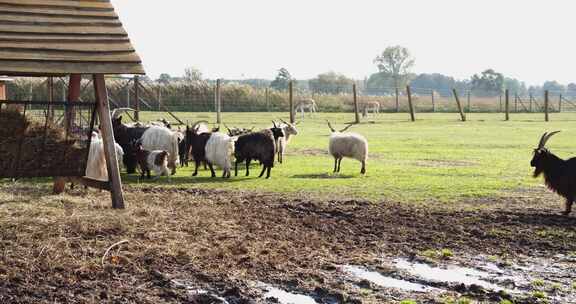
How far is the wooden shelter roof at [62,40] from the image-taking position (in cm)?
1088

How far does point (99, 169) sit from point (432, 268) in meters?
7.27

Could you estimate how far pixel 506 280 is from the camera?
797cm

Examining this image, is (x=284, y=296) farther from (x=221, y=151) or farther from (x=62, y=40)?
(x=221, y=151)

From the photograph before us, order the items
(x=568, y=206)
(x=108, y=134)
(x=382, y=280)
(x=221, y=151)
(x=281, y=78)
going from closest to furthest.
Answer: (x=382, y=280) < (x=108, y=134) < (x=568, y=206) < (x=221, y=151) < (x=281, y=78)

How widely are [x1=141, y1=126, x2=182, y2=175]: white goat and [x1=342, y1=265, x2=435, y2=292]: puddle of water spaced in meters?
9.65

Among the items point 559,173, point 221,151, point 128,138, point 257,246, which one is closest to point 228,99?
point 128,138

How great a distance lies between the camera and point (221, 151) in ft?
55.7

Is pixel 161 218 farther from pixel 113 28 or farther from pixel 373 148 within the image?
pixel 373 148

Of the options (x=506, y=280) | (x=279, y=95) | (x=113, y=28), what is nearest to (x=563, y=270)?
(x=506, y=280)

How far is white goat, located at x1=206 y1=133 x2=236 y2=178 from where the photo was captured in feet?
55.6

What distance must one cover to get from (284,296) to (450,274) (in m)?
2.05

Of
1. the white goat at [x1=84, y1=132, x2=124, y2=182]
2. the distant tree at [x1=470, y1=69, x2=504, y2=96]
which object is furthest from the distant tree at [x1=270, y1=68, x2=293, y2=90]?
the white goat at [x1=84, y1=132, x2=124, y2=182]

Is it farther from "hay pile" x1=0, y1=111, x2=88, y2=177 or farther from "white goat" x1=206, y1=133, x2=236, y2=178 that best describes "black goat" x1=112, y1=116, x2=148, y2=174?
"hay pile" x1=0, y1=111, x2=88, y2=177

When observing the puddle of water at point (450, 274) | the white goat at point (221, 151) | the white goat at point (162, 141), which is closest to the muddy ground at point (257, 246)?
the puddle of water at point (450, 274)
